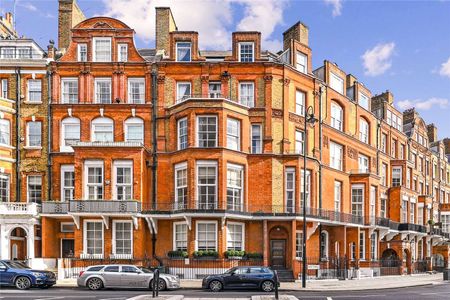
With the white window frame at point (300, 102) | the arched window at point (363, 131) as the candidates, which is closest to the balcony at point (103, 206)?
the white window frame at point (300, 102)

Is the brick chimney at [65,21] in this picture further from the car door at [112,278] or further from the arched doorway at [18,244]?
the car door at [112,278]

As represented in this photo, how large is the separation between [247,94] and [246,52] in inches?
118

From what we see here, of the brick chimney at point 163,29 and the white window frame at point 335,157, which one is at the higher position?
the brick chimney at point 163,29

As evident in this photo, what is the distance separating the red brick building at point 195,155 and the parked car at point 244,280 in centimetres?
637

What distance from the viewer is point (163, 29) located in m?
35.0

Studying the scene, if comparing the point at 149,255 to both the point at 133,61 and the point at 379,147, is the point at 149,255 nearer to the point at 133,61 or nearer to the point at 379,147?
the point at 133,61

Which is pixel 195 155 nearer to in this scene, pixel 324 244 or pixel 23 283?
pixel 23 283

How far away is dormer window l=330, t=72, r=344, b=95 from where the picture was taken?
3925 centimetres

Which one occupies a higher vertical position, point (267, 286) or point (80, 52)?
point (80, 52)

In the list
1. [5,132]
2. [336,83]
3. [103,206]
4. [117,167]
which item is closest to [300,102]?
[336,83]

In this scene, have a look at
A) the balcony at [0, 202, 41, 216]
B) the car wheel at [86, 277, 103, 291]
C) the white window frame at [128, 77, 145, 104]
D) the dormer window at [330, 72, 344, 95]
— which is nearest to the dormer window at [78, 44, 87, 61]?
the white window frame at [128, 77, 145, 104]

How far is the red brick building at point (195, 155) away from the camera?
3058cm

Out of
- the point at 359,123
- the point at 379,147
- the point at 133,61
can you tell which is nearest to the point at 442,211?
the point at 379,147

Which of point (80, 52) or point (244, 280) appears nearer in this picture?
point (244, 280)
